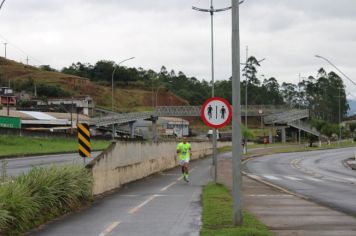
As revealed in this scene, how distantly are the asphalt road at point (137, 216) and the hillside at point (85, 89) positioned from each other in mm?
152764

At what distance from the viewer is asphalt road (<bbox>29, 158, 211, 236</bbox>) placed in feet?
35.3

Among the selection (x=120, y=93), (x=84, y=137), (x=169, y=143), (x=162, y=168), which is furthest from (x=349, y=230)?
(x=120, y=93)

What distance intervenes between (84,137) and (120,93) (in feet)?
568

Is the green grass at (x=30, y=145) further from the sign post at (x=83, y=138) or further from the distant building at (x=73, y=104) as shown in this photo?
the distant building at (x=73, y=104)

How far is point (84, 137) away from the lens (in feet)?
58.4

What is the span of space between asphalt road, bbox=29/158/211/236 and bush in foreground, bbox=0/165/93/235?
0.30 m

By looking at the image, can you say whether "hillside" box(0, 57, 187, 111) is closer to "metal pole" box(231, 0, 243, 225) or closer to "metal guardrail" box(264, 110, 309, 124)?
"metal guardrail" box(264, 110, 309, 124)

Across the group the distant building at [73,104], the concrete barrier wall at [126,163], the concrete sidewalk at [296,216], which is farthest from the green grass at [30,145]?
the distant building at [73,104]

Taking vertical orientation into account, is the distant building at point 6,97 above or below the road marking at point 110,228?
above

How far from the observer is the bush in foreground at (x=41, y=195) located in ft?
33.9

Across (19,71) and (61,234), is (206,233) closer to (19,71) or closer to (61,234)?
(61,234)

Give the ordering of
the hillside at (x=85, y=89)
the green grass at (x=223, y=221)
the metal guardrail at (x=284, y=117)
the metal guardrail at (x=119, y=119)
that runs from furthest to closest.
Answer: the hillside at (x=85, y=89), the metal guardrail at (x=284, y=117), the metal guardrail at (x=119, y=119), the green grass at (x=223, y=221)

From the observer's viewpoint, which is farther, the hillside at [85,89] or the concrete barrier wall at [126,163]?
the hillside at [85,89]

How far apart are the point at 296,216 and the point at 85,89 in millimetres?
172354
